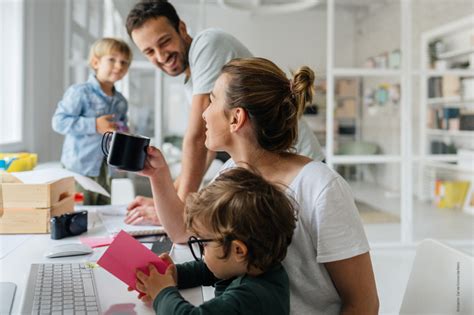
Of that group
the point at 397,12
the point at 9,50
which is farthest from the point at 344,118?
the point at 9,50

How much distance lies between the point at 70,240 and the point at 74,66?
289cm

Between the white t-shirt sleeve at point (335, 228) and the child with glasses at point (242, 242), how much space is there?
0.07 meters

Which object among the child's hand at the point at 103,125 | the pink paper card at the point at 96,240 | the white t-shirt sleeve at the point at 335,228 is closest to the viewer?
the white t-shirt sleeve at the point at 335,228

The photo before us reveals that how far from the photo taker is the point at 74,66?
Answer: 4.00 meters

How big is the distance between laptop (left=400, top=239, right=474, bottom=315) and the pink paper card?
837 millimetres

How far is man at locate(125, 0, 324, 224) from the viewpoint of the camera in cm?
156

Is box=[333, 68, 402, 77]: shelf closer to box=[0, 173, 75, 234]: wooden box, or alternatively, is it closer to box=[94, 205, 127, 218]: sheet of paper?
box=[94, 205, 127, 218]: sheet of paper

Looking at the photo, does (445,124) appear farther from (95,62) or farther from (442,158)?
(95,62)

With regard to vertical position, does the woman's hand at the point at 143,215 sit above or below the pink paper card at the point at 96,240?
above

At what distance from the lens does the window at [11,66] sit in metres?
3.53

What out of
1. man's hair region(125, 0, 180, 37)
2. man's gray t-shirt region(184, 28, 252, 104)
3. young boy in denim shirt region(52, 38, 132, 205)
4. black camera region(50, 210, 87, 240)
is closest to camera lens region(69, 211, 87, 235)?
black camera region(50, 210, 87, 240)

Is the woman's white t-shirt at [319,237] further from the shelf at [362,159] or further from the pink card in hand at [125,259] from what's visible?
the shelf at [362,159]

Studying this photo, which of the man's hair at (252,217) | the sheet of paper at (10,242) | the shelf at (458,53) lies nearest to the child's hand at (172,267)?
the man's hair at (252,217)

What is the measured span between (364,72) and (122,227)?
9.65ft
